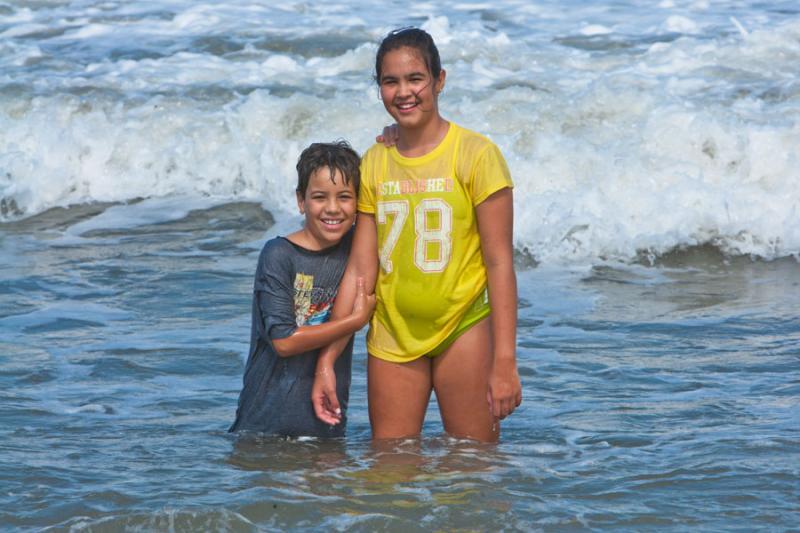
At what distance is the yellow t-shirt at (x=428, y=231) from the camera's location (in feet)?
13.5

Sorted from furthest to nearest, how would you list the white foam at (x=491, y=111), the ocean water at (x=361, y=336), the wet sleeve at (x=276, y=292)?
the white foam at (x=491, y=111), the wet sleeve at (x=276, y=292), the ocean water at (x=361, y=336)

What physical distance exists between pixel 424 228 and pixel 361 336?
275 cm

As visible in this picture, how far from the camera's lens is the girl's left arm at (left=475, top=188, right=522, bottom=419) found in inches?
160

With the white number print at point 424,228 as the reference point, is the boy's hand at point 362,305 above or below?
below

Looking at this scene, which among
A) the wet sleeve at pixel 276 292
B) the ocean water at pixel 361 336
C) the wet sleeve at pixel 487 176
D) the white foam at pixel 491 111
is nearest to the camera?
the wet sleeve at pixel 487 176

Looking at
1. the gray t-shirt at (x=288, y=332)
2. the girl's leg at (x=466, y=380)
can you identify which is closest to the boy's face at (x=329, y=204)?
the gray t-shirt at (x=288, y=332)

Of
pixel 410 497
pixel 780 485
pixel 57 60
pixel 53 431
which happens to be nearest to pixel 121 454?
pixel 53 431

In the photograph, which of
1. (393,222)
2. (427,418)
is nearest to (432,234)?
(393,222)

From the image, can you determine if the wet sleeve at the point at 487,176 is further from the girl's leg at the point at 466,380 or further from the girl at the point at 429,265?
the girl's leg at the point at 466,380

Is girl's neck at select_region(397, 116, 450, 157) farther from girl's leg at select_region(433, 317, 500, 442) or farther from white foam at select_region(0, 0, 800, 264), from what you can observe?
white foam at select_region(0, 0, 800, 264)

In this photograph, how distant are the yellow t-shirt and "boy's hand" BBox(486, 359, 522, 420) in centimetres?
24

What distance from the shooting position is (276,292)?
438cm

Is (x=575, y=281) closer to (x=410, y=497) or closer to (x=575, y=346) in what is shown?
(x=575, y=346)

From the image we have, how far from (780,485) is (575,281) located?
389 cm
